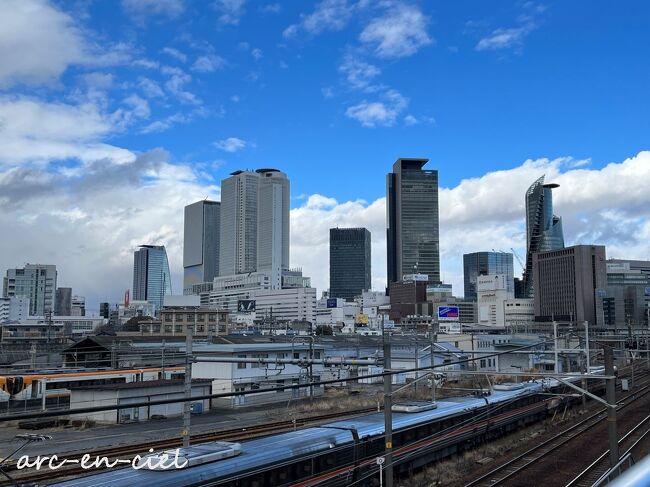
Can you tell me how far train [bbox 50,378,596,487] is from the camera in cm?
978

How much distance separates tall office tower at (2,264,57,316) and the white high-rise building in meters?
128

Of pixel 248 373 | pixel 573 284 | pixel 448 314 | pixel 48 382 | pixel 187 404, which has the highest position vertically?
pixel 573 284

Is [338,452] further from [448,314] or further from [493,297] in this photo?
[493,297]

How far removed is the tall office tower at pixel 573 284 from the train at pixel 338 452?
14643 centimetres

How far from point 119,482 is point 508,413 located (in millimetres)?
18555

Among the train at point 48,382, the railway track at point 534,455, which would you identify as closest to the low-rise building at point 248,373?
the train at point 48,382

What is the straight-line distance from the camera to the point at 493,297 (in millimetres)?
178125

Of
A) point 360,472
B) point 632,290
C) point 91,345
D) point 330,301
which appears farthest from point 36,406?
point 330,301

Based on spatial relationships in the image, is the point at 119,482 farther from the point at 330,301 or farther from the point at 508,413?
the point at 330,301

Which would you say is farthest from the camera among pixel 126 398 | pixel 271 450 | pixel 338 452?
pixel 126 398

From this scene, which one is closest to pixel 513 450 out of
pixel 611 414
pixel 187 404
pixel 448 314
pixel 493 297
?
pixel 611 414

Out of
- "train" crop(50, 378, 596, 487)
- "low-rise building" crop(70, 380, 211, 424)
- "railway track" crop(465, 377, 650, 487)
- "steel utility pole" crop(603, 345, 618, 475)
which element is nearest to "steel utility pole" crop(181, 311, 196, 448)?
"train" crop(50, 378, 596, 487)

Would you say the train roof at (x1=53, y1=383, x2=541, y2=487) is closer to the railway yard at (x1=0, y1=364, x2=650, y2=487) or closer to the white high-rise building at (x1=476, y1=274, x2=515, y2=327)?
the railway yard at (x1=0, y1=364, x2=650, y2=487)

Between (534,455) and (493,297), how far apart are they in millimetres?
→ 164299
